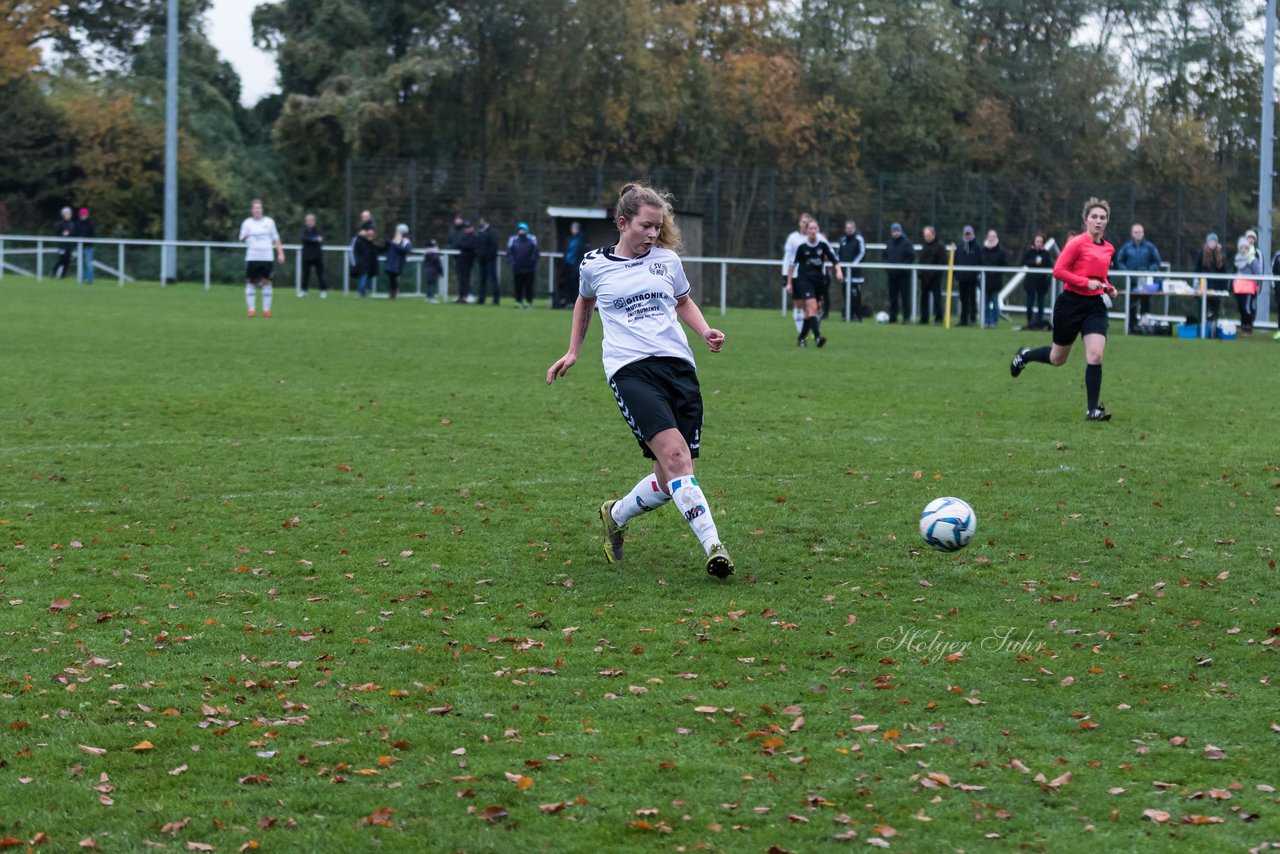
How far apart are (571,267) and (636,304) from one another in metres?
24.9

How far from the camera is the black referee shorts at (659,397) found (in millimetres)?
7281

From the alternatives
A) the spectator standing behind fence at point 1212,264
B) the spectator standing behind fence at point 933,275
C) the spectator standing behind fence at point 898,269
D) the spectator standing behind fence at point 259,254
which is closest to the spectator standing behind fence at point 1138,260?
the spectator standing behind fence at point 1212,264

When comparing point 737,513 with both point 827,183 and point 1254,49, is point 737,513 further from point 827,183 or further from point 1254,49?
point 1254,49

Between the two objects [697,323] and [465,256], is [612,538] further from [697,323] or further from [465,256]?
[465,256]

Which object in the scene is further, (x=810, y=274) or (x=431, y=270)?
(x=431, y=270)

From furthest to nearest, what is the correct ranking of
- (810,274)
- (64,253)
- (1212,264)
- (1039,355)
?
(64,253) → (1212,264) → (810,274) → (1039,355)

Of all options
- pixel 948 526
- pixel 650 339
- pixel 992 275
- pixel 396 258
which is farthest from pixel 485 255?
pixel 948 526

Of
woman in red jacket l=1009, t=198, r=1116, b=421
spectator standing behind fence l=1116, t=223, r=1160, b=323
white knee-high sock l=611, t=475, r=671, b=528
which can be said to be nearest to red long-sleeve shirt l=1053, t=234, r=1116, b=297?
woman in red jacket l=1009, t=198, r=1116, b=421

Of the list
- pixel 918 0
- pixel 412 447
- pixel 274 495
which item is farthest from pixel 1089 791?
pixel 918 0

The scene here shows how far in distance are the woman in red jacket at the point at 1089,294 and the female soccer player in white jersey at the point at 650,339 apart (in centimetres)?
622

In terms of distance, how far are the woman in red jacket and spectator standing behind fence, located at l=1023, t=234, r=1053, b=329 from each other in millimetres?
14756

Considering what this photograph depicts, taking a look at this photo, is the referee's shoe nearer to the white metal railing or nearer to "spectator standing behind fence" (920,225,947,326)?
→ the white metal railing

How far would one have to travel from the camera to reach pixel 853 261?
28.8 metres

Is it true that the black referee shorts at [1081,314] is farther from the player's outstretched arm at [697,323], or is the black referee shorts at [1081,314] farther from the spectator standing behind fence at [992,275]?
the spectator standing behind fence at [992,275]
